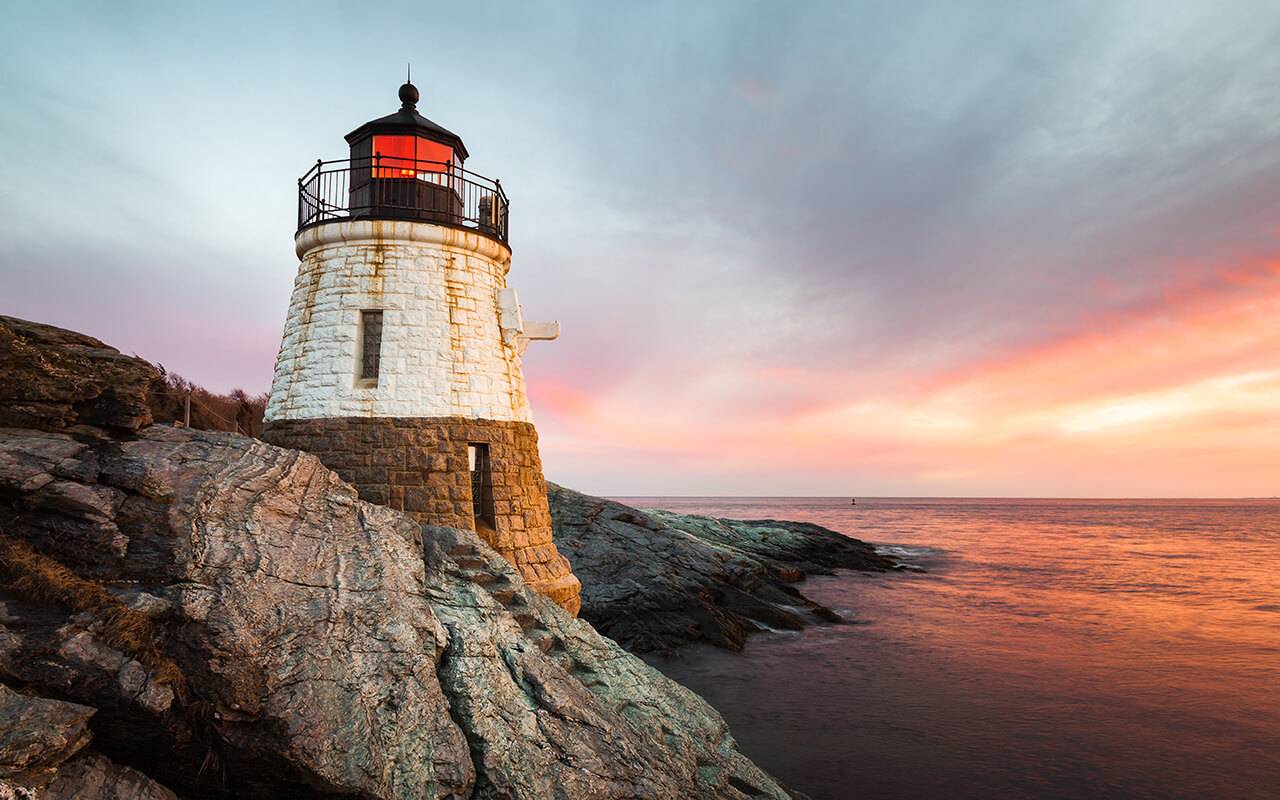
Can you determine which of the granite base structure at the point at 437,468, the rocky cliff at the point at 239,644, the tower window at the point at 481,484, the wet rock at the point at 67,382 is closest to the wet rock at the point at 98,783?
the rocky cliff at the point at 239,644

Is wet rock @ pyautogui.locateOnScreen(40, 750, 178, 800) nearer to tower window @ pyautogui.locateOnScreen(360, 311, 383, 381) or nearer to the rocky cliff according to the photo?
the rocky cliff

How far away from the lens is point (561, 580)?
1095 centimetres

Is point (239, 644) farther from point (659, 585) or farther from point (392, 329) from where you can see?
point (659, 585)

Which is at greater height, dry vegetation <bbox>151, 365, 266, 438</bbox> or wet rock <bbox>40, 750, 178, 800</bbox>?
dry vegetation <bbox>151, 365, 266, 438</bbox>

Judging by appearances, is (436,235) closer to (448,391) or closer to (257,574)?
(448,391)

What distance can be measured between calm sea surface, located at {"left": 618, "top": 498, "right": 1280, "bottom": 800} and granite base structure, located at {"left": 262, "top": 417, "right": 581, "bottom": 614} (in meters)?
5.78

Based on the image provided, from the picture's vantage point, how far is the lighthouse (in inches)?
384

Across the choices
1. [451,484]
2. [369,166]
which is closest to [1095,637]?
[451,484]

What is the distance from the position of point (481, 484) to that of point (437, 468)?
0.92 metres

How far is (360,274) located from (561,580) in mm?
6139

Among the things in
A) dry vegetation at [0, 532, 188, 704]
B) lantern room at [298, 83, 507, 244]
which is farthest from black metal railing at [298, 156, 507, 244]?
dry vegetation at [0, 532, 188, 704]

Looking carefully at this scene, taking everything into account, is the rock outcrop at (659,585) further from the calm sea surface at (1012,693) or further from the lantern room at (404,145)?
the lantern room at (404,145)

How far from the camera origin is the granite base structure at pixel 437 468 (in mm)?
9586

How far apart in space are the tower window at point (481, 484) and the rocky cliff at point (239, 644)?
11.2ft
